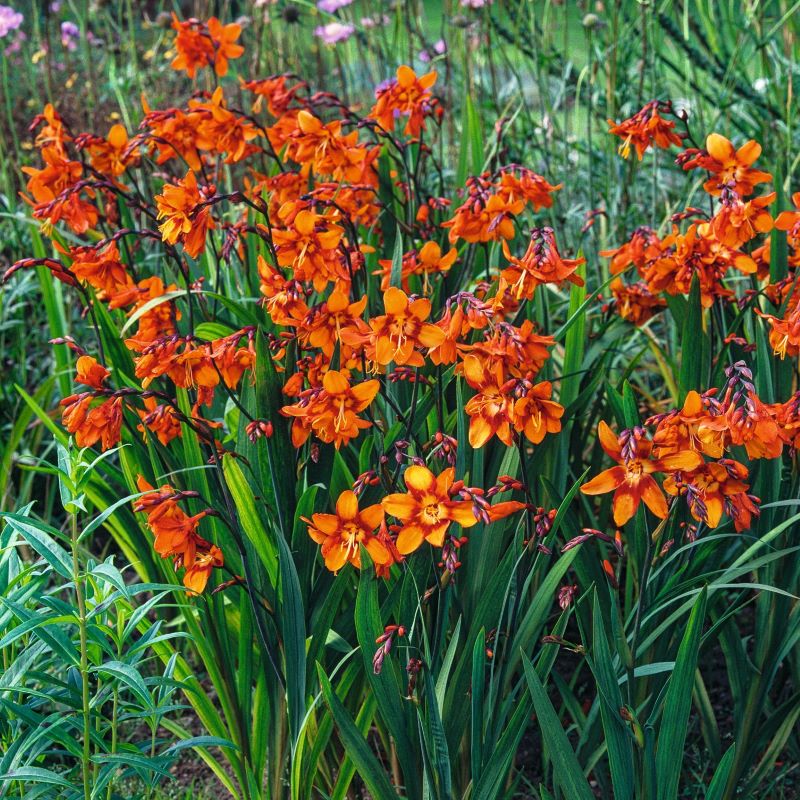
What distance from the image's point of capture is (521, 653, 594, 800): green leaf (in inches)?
A: 48.8

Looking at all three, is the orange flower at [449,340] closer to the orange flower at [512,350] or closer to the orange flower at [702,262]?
the orange flower at [512,350]

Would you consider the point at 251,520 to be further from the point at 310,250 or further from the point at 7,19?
the point at 7,19

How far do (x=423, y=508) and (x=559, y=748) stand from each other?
1.21ft

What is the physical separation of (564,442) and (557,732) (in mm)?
627

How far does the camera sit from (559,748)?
1270 mm

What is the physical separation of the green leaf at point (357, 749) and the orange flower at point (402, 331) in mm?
438

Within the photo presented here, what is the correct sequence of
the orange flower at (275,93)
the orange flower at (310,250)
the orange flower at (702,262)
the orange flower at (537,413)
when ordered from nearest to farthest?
1. the orange flower at (537,413)
2. the orange flower at (310,250)
3. the orange flower at (702,262)
4. the orange flower at (275,93)

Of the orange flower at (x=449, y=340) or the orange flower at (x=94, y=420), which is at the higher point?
the orange flower at (x=449, y=340)

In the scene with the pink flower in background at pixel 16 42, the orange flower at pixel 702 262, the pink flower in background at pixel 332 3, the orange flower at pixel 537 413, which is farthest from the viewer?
the pink flower in background at pixel 16 42

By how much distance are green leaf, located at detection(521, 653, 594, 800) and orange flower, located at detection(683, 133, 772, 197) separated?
0.94m

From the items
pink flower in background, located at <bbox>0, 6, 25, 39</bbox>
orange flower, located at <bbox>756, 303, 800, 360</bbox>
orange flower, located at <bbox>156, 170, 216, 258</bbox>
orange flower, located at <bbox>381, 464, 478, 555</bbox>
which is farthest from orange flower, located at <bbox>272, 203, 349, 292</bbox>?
pink flower in background, located at <bbox>0, 6, 25, 39</bbox>

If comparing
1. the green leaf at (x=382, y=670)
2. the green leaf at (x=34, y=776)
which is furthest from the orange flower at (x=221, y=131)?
the green leaf at (x=34, y=776)

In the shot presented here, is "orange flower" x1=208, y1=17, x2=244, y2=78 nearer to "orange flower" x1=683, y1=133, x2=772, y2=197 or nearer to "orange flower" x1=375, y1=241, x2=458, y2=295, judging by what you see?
"orange flower" x1=375, y1=241, x2=458, y2=295

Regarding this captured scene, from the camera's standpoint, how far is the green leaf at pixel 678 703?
1.22m
